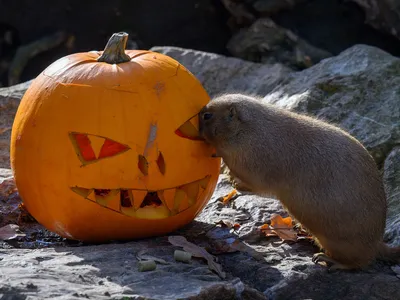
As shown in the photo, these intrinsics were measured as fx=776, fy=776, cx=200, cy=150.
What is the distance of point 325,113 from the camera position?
6.14 metres

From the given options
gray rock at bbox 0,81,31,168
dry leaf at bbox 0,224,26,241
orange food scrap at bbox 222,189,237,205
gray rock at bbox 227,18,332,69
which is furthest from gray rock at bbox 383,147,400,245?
gray rock at bbox 0,81,31,168

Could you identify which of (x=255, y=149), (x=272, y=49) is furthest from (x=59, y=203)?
(x=272, y=49)

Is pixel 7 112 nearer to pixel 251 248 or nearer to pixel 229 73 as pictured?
pixel 229 73

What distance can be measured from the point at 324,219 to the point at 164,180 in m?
0.97

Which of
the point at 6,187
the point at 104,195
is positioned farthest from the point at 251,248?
the point at 6,187

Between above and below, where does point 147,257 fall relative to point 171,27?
below

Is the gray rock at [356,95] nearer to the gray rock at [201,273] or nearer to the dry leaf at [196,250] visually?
the gray rock at [201,273]

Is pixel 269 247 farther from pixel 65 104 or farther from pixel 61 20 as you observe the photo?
pixel 61 20

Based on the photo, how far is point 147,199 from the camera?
4.68m

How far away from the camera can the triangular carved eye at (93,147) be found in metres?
4.38

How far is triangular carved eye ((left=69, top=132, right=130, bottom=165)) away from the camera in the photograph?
14.4ft

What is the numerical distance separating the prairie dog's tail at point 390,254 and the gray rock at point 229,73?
269 cm

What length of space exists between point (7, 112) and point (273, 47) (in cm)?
319

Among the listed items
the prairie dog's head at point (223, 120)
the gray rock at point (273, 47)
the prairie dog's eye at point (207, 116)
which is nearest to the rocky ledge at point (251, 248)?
the prairie dog's head at point (223, 120)
